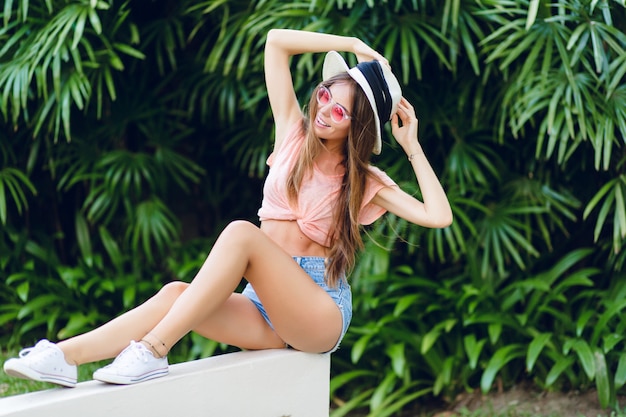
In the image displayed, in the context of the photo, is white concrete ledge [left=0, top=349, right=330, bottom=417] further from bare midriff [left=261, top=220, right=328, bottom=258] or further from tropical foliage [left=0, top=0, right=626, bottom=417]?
tropical foliage [left=0, top=0, right=626, bottom=417]

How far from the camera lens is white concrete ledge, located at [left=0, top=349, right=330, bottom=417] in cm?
208

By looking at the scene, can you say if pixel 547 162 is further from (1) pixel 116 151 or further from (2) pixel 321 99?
(1) pixel 116 151

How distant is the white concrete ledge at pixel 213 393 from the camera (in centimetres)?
208

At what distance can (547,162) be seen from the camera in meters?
3.96

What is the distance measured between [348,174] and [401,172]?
1.58 meters

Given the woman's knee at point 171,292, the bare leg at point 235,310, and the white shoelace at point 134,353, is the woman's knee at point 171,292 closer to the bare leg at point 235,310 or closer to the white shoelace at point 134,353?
the bare leg at point 235,310

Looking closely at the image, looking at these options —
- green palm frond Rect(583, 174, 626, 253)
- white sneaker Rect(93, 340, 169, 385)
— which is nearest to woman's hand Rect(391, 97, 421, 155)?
white sneaker Rect(93, 340, 169, 385)

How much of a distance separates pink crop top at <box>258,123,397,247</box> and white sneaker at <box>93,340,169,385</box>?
1.87 ft

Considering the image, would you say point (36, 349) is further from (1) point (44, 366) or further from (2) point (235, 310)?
(2) point (235, 310)

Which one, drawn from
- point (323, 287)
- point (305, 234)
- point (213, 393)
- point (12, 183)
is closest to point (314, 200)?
point (305, 234)

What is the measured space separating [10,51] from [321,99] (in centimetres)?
219

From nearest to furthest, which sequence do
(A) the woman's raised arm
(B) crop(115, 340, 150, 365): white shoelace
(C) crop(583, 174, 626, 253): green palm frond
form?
(B) crop(115, 340, 150, 365): white shoelace < (A) the woman's raised arm < (C) crop(583, 174, 626, 253): green palm frond

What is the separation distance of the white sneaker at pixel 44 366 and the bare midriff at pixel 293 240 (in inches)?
27.6

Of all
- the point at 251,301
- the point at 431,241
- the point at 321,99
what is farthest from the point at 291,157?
the point at 431,241
